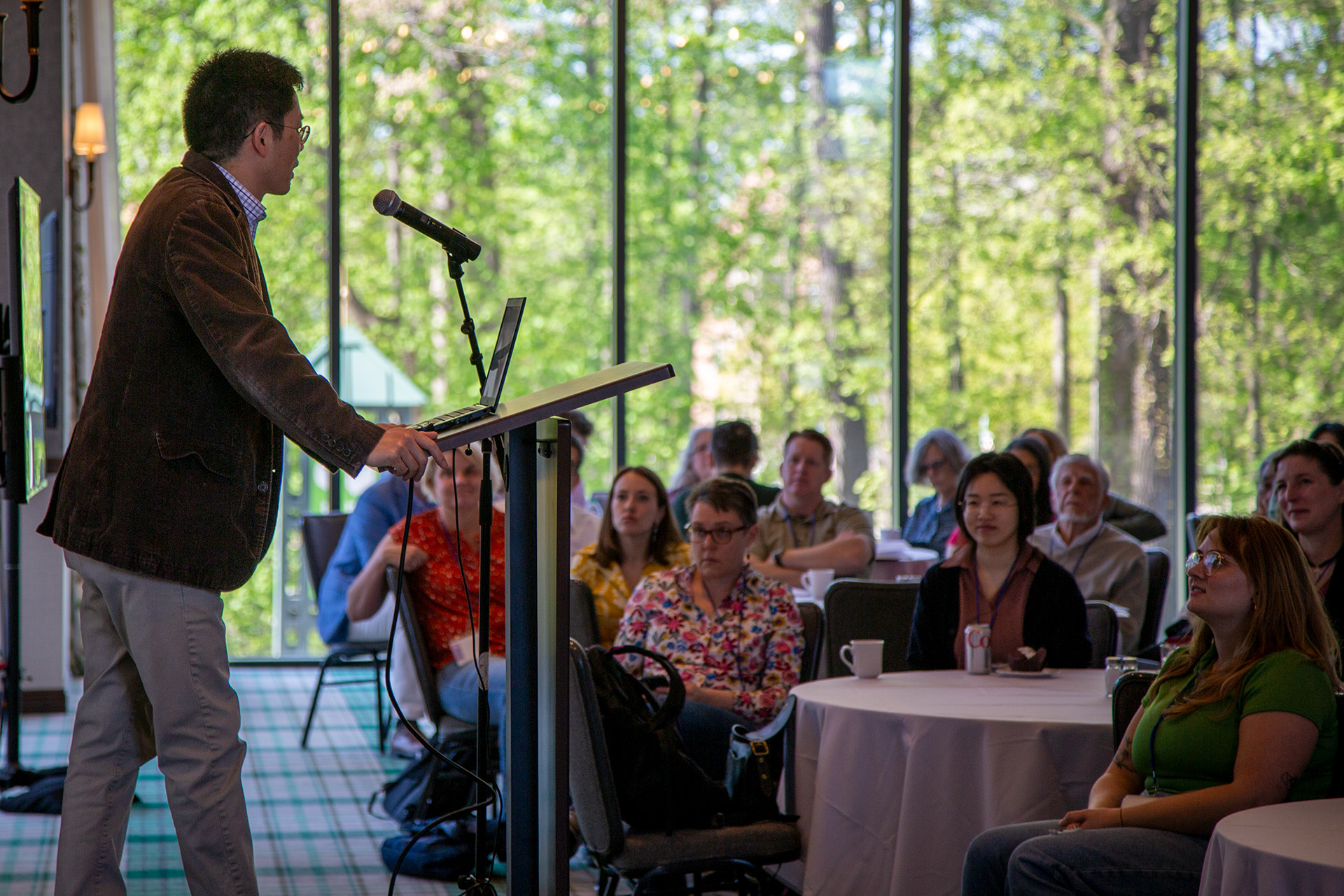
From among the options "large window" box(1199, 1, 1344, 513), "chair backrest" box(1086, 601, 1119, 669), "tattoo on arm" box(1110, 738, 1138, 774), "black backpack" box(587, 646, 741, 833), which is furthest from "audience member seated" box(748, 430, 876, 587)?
"large window" box(1199, 1, 1344, 513)

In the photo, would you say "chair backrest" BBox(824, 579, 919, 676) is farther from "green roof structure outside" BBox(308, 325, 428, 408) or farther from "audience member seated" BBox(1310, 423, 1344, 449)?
"green roof structure outside" BBox(308, 325, 428, 408)

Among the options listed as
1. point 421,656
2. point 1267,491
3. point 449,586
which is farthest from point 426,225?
point 1267,491

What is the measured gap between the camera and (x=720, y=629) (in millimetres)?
3451

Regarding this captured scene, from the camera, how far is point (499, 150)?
24.1ft

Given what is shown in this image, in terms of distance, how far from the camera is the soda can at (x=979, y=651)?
326 centimetres

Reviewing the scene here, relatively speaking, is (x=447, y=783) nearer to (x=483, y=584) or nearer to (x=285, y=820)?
(x=285, y=820)

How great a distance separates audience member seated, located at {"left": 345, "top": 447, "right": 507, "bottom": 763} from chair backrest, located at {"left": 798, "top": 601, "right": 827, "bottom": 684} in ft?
3.02

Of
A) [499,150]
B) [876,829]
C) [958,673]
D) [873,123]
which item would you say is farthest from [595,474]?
[876,829]

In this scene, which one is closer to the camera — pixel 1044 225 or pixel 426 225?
pixel 426 225

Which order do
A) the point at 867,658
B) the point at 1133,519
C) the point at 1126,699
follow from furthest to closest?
1. the point at 1133,519
2. the point at 867,658
3. the point at 1126,699

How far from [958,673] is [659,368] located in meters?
1.65

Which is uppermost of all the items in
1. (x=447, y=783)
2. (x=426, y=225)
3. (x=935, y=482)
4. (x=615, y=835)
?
(x=426, y=225)

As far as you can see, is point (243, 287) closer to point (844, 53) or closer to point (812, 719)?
point (812, 719)

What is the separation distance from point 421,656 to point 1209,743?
2311 mm
